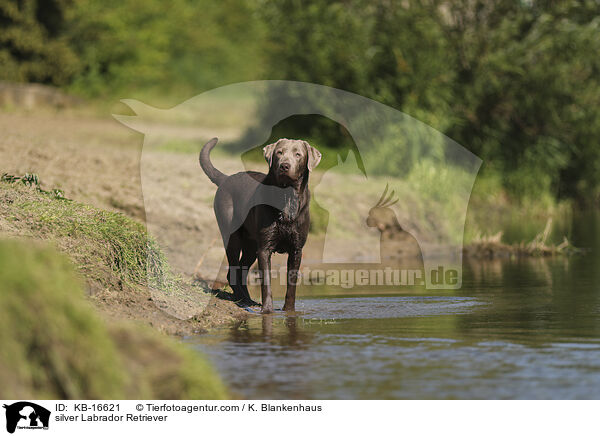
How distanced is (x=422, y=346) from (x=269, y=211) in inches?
101

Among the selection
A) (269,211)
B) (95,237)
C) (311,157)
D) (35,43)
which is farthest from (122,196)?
(35,43)

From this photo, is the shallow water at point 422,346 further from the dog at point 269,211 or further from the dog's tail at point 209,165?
the dog's tail at point 209,165

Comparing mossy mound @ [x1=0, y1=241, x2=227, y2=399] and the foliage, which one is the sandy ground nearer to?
mossy mound @ [x1=0, y1=241, x2=227, y2=399]

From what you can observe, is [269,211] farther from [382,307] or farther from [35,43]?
[35,43]

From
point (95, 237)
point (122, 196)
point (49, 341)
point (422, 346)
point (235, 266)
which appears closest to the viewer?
point (49, 341)

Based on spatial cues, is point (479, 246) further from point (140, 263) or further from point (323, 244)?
point (140, 263)

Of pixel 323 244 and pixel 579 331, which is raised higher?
pixel 323 244

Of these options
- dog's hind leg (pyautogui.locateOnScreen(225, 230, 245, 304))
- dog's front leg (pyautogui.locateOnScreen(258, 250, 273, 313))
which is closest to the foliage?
dog's hind leg (pyautogui.locateOnScreen(225, 230, 245, 304))

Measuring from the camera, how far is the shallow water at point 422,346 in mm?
6738

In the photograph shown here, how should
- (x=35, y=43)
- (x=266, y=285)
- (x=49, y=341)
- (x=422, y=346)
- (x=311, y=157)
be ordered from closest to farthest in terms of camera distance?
1. (x=49, y=341)
2. (x=422, y=346)
3. (x=311, y=157)
4. (x=266, y=285)
5. (x=35, y=43)

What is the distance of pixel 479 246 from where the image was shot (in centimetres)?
1736
